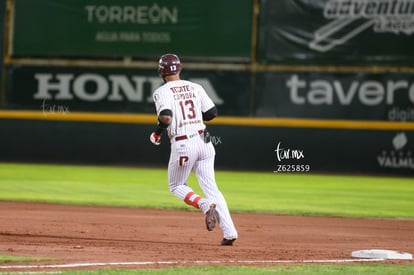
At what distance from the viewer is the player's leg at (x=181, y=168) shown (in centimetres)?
948

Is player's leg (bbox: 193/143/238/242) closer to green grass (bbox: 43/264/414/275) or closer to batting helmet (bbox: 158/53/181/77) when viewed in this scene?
batting helmet (bbox: 158/53/181/77)

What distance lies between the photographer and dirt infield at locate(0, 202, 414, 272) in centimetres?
857

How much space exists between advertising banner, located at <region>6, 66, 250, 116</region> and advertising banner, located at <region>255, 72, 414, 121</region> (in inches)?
23.1

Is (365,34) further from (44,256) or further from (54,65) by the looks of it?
(44,256)

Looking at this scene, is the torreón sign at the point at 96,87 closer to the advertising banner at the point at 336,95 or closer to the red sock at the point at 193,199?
the advertising banner at the point at 336,95

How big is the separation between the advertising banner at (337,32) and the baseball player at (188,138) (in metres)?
13.4

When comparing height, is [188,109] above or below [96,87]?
above

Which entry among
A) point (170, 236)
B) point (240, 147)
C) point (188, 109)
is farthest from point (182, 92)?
point (240, 147)

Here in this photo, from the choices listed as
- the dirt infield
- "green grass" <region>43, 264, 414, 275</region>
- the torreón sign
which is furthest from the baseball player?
the torreón sign

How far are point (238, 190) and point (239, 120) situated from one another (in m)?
4.43

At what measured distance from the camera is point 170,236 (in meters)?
10.6

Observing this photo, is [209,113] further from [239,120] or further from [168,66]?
[239,120]

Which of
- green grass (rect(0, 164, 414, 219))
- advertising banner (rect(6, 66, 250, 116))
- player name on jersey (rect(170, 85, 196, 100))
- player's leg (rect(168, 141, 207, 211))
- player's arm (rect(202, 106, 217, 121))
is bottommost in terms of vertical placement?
green grass (rect(0, 164, 414, 219))

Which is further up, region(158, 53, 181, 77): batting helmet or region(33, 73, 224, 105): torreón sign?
region(158, 53, 181, 77): batting helmet
